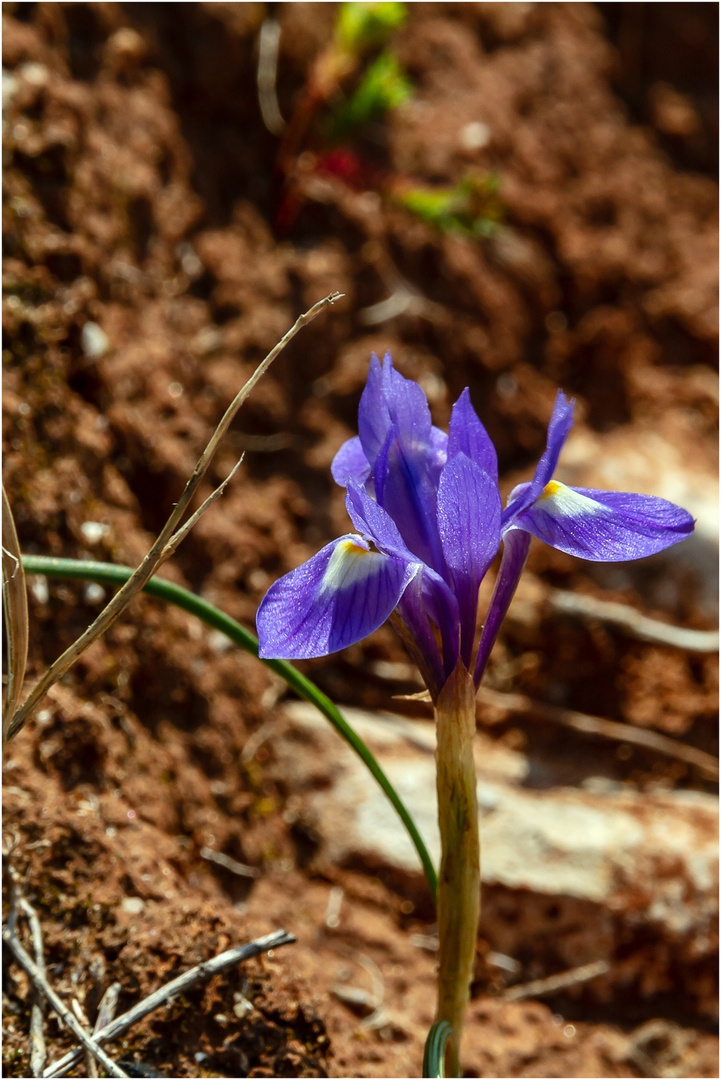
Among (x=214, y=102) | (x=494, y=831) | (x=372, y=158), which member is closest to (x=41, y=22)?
(x=214, y=102)

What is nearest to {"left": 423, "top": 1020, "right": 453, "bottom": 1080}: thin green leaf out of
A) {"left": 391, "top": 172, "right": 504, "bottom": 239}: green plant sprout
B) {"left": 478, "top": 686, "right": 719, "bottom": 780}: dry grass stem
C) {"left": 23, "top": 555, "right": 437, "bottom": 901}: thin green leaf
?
{"left": 23, "top": 555, "right": 437, "bottom": 901}: thin green leaf

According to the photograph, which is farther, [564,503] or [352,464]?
[352,464]

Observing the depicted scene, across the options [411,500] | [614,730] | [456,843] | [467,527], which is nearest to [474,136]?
[614,730]

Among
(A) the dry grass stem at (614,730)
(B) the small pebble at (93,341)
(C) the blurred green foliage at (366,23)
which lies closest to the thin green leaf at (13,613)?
(B) the small pebble at (93,341)

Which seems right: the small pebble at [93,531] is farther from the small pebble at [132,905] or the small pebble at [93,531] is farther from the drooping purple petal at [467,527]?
the drooping purple petal at [467,527]

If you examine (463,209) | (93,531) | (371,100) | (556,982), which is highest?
(371,100)

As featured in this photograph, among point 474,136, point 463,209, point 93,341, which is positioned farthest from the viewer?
point 474,136

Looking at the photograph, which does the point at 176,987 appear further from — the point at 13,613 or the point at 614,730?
the point at 614,730
